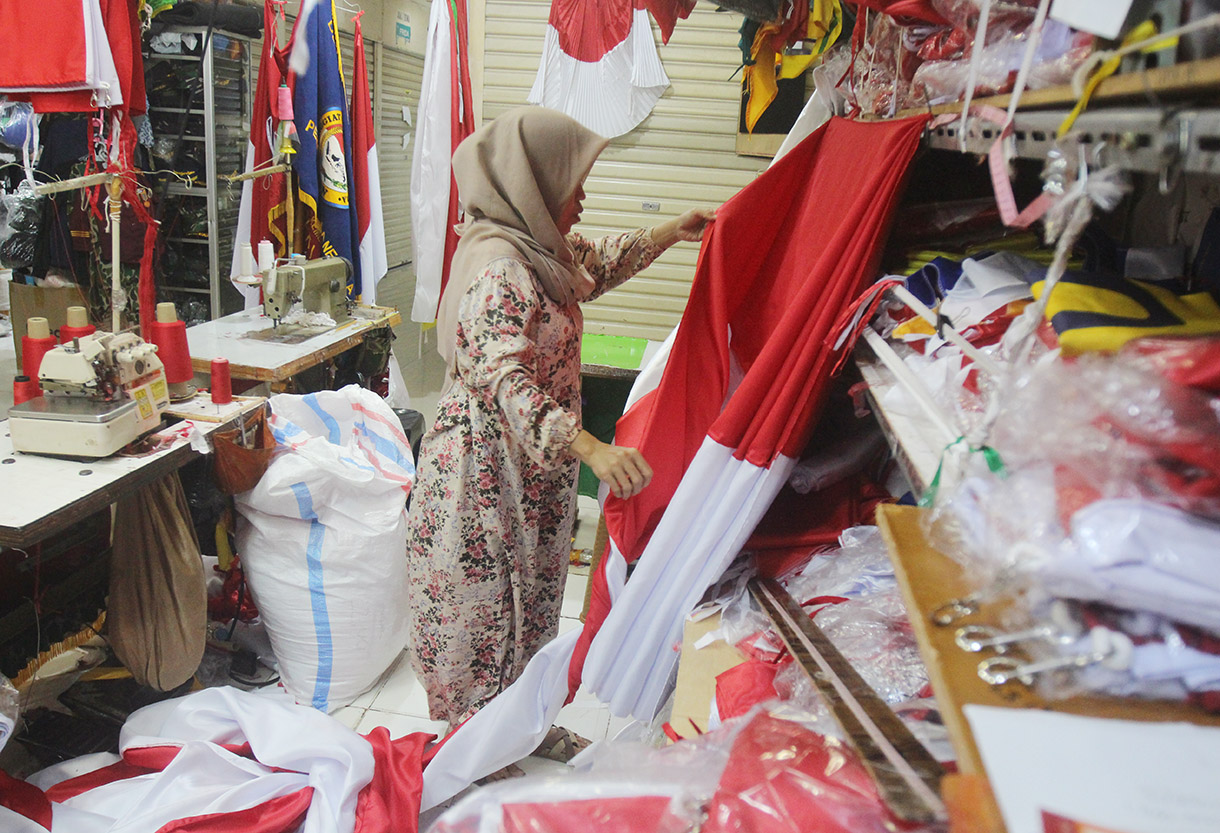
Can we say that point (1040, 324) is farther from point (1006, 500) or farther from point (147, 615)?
point (147, 615)

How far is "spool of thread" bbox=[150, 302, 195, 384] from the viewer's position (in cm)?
234

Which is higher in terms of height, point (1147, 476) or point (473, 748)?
point (1147, 476)

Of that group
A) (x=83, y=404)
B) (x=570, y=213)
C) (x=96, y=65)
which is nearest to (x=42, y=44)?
(x=96, y=65)

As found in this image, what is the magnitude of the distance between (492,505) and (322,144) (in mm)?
2688

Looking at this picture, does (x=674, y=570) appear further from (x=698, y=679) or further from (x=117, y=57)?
(x=117, y=57)

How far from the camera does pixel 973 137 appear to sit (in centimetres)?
92

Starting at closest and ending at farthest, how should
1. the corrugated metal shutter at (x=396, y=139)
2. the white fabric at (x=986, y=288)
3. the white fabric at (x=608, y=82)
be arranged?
1. the white fabric at (x=986, y=288)
2. the white fabric at (x=608, y=82)
3. the corrugated metal shutter at (x=396, y=139)

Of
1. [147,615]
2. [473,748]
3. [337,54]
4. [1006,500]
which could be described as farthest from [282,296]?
[1006,500]

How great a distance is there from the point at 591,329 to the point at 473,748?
260 centimetres

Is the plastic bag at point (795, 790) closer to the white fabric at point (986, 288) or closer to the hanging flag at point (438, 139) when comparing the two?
the white fabric at point (986, 288)

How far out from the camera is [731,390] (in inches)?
61.9

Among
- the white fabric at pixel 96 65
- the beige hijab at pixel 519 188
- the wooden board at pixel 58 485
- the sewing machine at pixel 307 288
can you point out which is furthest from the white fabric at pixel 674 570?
the white fabric at pixel 96 65

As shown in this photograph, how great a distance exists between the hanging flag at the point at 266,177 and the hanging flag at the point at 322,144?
0.11 meters

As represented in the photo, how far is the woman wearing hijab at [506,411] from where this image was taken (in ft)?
5.98
